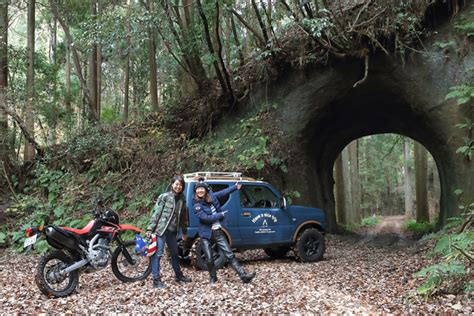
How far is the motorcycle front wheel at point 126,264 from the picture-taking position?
7.64 metres

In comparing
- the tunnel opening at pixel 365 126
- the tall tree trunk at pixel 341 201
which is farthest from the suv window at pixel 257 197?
the tall tree trunk at pixel 341 201

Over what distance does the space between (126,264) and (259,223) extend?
309cm

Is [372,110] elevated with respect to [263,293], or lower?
elevated

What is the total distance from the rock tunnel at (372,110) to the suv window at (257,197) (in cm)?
376

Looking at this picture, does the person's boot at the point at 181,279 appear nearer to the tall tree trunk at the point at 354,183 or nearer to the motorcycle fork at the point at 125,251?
the motorcycle fork at the point at 125,251

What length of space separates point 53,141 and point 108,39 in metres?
6.16

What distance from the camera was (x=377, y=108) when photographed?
16.4 meters

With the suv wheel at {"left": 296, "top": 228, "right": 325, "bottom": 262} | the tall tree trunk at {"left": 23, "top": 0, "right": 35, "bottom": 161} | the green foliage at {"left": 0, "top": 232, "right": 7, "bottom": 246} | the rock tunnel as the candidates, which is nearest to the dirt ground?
the suv wheel at {"left": 296, "top": 228, "right": 325, "bottom": 262}

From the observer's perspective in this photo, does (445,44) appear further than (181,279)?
Yes

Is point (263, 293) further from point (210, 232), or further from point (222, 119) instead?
point (222, 119)

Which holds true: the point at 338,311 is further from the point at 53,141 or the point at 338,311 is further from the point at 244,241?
the point at 53,141

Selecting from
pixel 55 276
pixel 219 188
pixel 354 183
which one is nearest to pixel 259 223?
pixel 219 188

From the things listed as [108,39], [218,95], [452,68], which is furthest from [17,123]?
[452,68]

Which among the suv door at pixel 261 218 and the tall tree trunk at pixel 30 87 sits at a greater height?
the tall tree trunk at pixel 30 87
